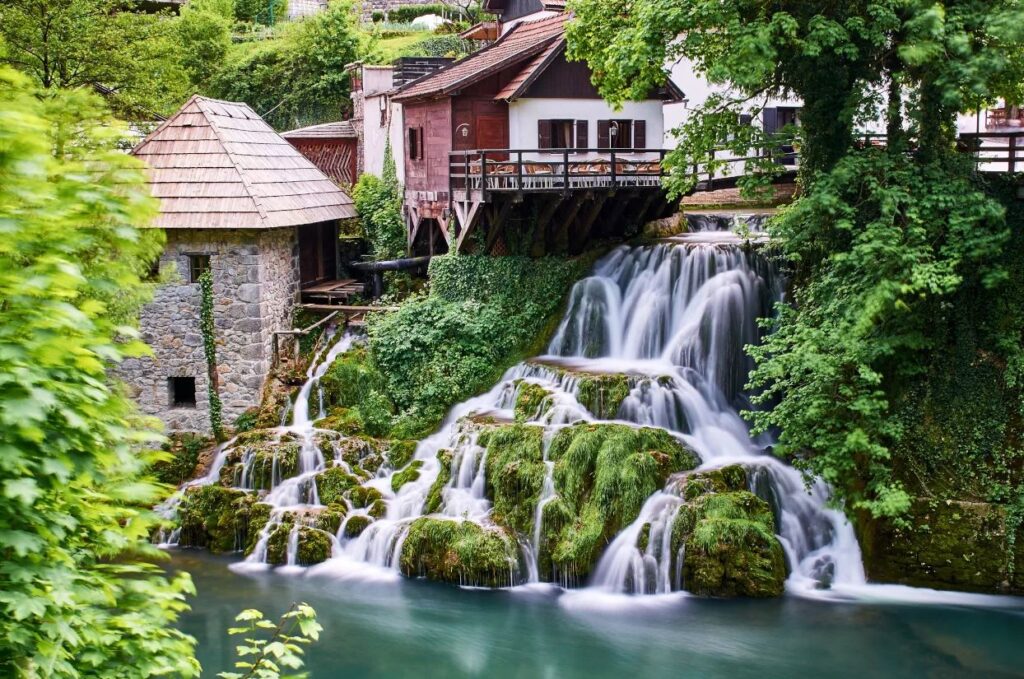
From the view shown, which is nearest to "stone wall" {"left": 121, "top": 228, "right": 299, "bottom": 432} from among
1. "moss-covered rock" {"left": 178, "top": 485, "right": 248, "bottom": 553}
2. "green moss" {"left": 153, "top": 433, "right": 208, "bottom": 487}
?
"green moss" {"left": 153, "top": 433, "right": 208, "bottom": 487}

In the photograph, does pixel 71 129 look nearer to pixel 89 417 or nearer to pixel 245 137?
pixel 89 417

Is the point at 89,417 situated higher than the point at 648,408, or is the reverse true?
the point at 89,417

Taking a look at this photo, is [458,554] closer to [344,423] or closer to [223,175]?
[344,423]

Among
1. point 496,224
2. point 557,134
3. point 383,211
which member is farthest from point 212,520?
point 557,134

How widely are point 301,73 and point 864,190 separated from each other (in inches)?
1006

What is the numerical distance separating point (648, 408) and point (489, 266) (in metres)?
5.60

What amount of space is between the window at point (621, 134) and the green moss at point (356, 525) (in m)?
10.4

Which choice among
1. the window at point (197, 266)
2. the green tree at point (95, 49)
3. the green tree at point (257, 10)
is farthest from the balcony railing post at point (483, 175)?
the green tree at point (257, 10)

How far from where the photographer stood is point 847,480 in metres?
16.0

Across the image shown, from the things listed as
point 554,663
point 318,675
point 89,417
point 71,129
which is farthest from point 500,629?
point 89,417

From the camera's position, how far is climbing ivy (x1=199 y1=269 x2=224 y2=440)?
22.0 metres

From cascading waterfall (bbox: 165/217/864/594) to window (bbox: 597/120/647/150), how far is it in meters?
3.12

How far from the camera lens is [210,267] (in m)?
22.1

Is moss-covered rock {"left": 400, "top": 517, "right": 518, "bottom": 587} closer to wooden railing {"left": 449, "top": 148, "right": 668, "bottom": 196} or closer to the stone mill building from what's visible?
the stone mill building
